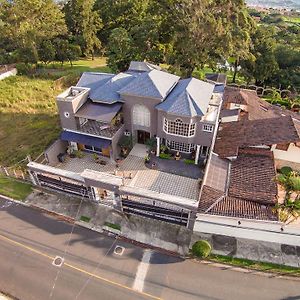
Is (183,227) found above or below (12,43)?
below

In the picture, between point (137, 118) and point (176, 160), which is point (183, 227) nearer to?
point (176, 160)

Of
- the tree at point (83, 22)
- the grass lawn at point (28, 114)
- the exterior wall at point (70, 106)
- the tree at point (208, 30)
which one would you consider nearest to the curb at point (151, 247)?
the grass lawn at point (28, 114)

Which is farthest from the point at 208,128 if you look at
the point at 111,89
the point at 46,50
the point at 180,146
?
the point at 46,50

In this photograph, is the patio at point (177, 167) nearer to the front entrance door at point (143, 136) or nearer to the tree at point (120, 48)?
the front entrance door at point (143, 136)

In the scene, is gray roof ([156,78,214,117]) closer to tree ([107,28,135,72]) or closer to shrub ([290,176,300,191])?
shrub ([290,176,300,191])

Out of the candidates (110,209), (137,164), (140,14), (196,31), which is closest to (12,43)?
(140,14)

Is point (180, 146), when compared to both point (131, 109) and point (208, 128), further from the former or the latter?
point (131, 109)
